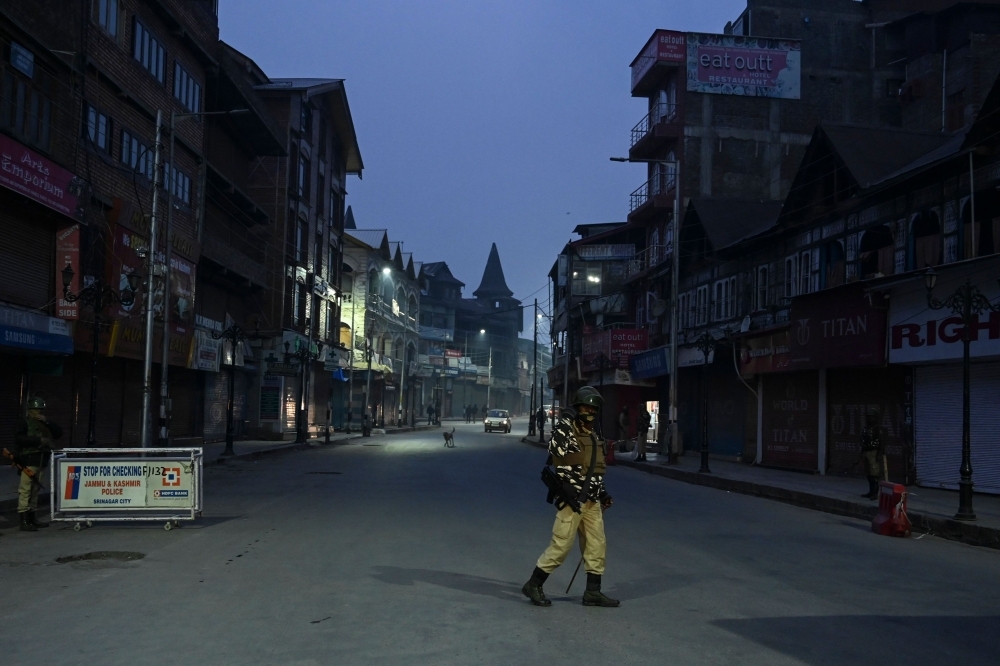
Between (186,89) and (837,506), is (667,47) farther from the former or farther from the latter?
(837,506)

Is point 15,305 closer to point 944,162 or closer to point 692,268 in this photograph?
point 944,162

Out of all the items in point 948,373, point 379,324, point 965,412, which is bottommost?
point 965,412

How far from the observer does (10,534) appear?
12445 mm

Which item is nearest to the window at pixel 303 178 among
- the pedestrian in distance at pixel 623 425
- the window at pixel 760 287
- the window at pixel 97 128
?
the pedestrian in distance at pixel 623 425

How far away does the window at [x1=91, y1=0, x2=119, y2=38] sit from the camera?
26109 millimetres

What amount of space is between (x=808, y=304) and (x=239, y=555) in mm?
19840

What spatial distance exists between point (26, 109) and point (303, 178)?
2998cm

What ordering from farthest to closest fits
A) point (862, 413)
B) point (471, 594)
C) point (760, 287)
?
point (760, 287), point (862, 413), point (471, 594)

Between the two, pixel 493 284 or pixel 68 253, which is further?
pixel 493 284

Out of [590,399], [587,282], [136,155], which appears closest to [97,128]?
[136,155]

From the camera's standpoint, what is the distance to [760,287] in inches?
1252

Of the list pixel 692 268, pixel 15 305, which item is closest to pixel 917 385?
pixel 692 268

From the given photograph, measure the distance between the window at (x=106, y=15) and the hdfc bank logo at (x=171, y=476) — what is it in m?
17.9

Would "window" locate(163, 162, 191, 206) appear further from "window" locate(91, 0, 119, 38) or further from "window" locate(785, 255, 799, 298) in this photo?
"window" locate(785, 255, 799, 298)
